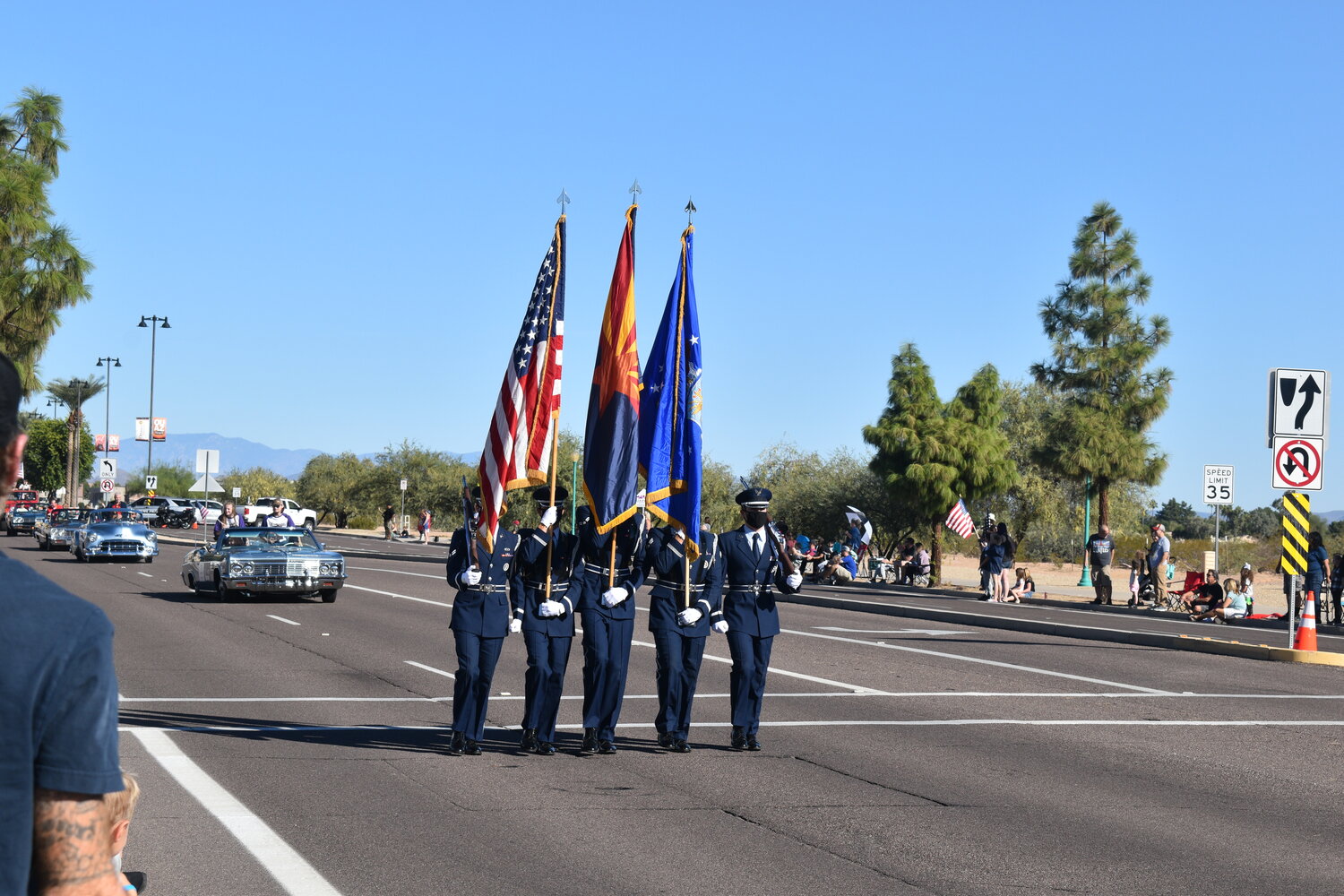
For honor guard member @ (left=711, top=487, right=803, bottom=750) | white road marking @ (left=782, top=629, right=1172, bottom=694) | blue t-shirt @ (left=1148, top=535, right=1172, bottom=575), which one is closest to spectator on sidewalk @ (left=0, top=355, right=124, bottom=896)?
honor guard member @ (left=711, top=487, right=803, bottom=750)

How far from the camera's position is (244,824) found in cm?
834

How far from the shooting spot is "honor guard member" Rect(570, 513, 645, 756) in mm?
10977

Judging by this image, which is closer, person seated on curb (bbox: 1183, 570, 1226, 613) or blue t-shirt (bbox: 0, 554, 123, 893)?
blue t-shirt (bbox: 0, 554, 123, 893)

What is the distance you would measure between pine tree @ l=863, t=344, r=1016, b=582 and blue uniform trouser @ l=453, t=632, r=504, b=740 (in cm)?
3439

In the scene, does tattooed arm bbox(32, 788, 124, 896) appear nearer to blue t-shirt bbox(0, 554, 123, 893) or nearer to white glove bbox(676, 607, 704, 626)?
blue t-shirt bbox(0, 554, 123, 893)

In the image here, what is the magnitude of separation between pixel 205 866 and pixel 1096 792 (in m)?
5.71

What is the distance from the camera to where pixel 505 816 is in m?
8.71

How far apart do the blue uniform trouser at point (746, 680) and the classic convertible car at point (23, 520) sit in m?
59.2

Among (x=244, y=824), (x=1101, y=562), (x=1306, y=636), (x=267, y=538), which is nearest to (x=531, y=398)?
(x=244, y=824)

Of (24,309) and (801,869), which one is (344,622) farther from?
(24,309)

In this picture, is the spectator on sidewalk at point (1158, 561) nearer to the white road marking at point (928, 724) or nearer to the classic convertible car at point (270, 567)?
the classic convertible car at point (270, 567)

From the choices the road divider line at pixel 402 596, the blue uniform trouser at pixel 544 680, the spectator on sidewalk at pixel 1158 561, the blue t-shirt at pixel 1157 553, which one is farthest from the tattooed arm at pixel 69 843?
the blue t-shirt at pixel 1157 553

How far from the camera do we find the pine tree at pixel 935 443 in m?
44.8

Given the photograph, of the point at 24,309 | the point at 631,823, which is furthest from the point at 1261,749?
the point at 24,309
